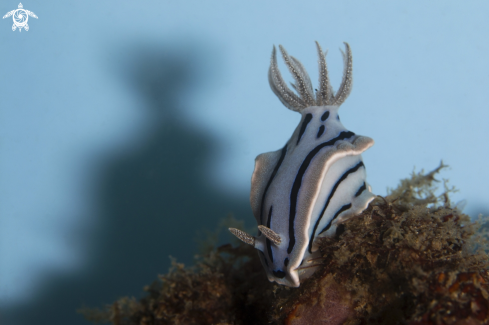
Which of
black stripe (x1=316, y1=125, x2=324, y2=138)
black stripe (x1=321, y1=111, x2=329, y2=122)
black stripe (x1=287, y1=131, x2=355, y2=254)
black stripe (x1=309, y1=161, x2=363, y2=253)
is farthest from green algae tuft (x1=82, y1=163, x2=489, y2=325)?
black stripe (x1=321, y1=111, x2=329, y2=122)

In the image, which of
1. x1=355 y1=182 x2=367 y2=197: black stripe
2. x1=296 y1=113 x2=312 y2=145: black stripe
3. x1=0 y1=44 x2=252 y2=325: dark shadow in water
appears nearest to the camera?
x1=355 y1=182 x2=367 y2=197: black stripe

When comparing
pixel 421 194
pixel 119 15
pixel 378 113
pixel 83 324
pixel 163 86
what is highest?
pixel 119 15

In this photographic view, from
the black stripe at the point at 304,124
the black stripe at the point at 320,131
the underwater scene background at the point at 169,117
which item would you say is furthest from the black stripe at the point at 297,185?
the underwater scene background at the point at 169,117

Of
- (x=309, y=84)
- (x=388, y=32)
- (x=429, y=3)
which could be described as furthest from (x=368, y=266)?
(x=429, y=3)

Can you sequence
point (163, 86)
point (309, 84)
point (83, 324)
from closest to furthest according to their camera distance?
1. point (309, 84)
2. point (163, 86)
3. point (83, 324)

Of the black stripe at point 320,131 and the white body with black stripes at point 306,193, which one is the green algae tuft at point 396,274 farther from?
the black stripe at point 320,131

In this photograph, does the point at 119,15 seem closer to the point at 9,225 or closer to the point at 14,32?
the point at 14,32

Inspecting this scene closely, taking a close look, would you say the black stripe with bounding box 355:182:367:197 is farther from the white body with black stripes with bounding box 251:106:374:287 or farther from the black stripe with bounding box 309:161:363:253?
the black stripe with bounding box 309:161:363:253
